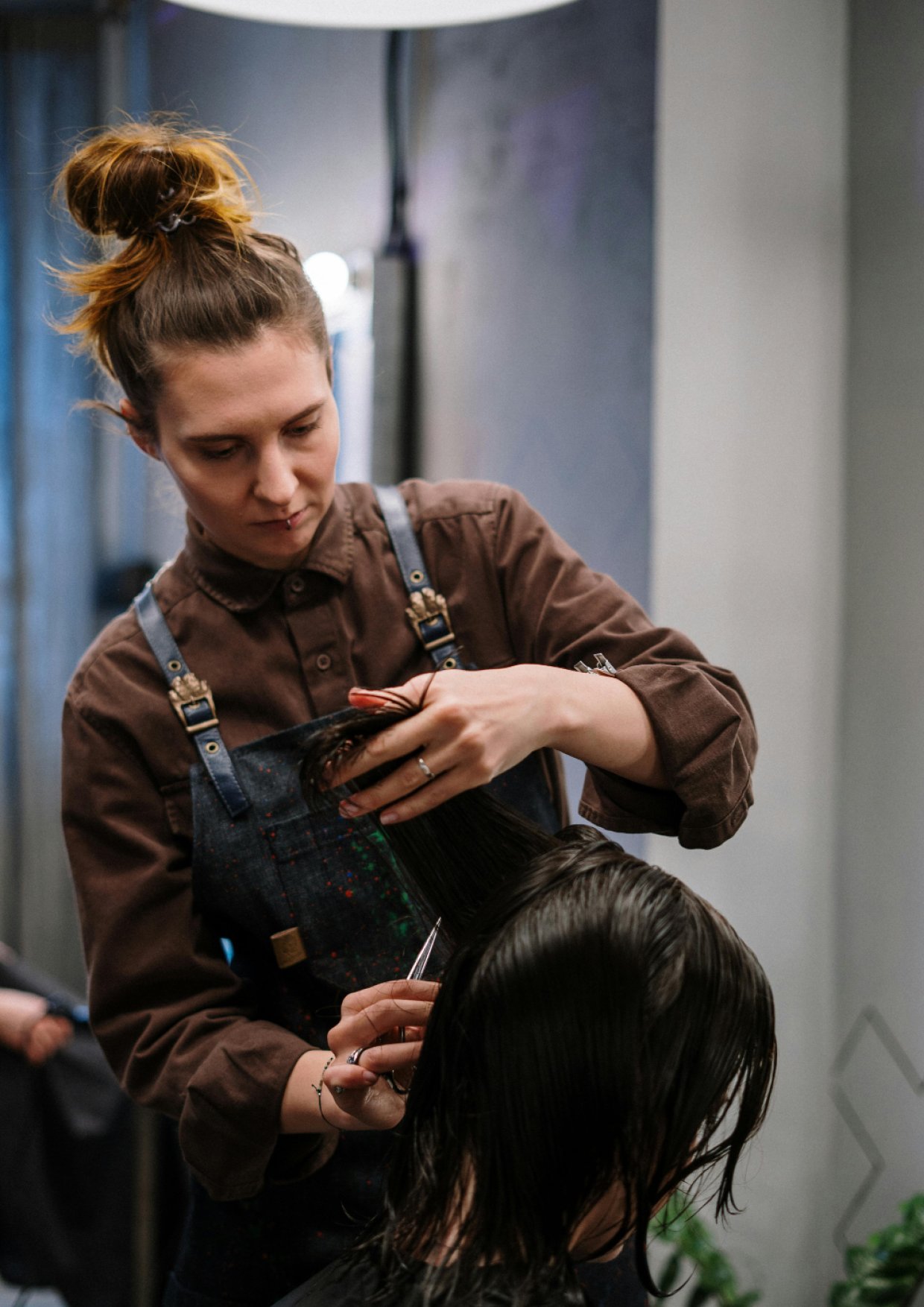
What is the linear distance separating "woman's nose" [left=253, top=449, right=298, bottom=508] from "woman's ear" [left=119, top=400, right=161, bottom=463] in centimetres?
14

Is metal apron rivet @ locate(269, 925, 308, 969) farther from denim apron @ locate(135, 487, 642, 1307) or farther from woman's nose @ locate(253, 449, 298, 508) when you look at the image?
woman's nose @ locate(253, 449, 298, 508)

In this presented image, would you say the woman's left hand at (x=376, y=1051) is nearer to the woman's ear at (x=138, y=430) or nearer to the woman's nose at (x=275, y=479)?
the woman's nose at (x=275, y=479)

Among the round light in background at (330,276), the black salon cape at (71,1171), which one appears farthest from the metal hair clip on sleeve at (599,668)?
the round light in background at (330,276)

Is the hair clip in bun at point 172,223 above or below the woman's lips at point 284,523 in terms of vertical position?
above

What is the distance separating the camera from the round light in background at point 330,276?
2.59m

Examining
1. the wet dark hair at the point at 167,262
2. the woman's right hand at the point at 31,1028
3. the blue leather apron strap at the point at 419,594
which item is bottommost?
the woman's right hand at the point at 31,1028

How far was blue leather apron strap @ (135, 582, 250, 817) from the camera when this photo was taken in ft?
3.83

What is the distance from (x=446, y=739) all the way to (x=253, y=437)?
1.25 ft

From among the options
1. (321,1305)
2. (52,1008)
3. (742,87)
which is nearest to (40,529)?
(52,1008)

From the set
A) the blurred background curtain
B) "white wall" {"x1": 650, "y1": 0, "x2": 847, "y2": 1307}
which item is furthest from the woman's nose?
the blurred background curtain

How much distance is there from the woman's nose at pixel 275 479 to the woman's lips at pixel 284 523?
0.13 ft

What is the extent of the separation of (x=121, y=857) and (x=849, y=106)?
182 centimetres

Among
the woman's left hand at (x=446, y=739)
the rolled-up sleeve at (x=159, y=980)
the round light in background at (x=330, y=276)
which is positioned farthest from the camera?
the round light in background at (x=330, y=276)

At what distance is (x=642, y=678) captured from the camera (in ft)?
3.44
